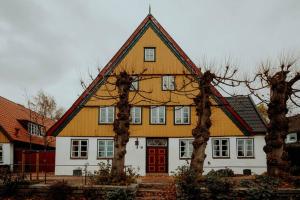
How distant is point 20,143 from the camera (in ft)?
110

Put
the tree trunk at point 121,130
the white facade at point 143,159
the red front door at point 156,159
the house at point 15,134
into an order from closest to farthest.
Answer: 1. the tree trunk at point 121,130
2. the white facade at point 143,159
3. the red front door at point 156,159
4. the house at point 15,134

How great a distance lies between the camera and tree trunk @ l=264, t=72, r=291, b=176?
664 inches

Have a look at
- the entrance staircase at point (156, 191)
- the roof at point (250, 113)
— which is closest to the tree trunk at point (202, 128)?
the entrance staircase at point (156, 191)

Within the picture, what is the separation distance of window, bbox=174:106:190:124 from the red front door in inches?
94.1

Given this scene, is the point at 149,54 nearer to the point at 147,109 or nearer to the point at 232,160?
the point at 147,109

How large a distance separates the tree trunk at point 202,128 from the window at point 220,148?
900cm

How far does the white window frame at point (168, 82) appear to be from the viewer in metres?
27.6

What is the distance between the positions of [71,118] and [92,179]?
10.8m

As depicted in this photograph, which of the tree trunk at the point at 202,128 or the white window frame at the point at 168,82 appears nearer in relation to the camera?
the tree trunk at the point at 202,128

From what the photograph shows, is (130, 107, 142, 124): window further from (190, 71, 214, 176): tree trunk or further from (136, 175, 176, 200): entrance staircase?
(136, 175, 176, 200): entrance staircase

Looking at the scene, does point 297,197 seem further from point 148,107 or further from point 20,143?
point 20,143

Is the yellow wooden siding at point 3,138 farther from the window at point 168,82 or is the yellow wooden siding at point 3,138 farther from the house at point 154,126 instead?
the window at point 168,82

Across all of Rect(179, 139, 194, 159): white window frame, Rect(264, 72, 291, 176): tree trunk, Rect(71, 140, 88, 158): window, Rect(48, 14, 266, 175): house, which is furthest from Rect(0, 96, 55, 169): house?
Rect(264, 72, 291, 176): tree trunk

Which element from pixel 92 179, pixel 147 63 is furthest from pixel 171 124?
pixel 92 179
